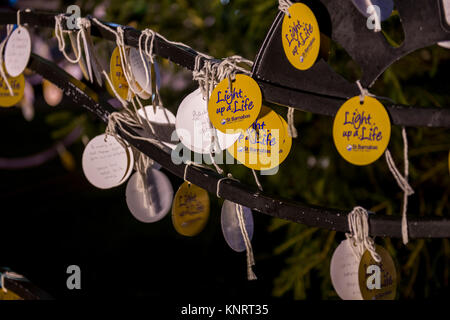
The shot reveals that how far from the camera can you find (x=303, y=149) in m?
1.53

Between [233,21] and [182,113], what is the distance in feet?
3.05

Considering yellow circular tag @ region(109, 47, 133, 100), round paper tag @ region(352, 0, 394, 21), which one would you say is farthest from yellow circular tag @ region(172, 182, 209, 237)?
round paper tag @ region(352, 0, 394, 21)

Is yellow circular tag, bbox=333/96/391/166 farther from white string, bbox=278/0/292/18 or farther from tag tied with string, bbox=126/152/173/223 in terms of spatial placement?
tag tied with string, bbox=126/152/173/223

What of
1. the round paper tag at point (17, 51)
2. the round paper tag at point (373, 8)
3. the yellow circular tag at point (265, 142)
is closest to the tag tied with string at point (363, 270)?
the yellow circular tag at point (265, 142)

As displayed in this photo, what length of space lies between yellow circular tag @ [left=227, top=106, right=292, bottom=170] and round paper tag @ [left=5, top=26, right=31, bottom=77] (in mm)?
388

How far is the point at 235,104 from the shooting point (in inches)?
19.6

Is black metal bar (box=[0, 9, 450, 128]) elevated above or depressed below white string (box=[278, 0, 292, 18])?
below

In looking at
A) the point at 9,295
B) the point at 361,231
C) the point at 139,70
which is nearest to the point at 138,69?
the point at 139,70

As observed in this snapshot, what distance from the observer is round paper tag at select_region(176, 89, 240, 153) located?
559 millimetres

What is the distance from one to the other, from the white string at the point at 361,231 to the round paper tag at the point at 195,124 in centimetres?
18

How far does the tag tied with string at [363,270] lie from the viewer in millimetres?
488

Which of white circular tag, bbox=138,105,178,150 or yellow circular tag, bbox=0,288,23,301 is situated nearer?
white circular tag, bbox=138,105,178,150

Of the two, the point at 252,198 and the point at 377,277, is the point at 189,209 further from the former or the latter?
the point at 377,277
